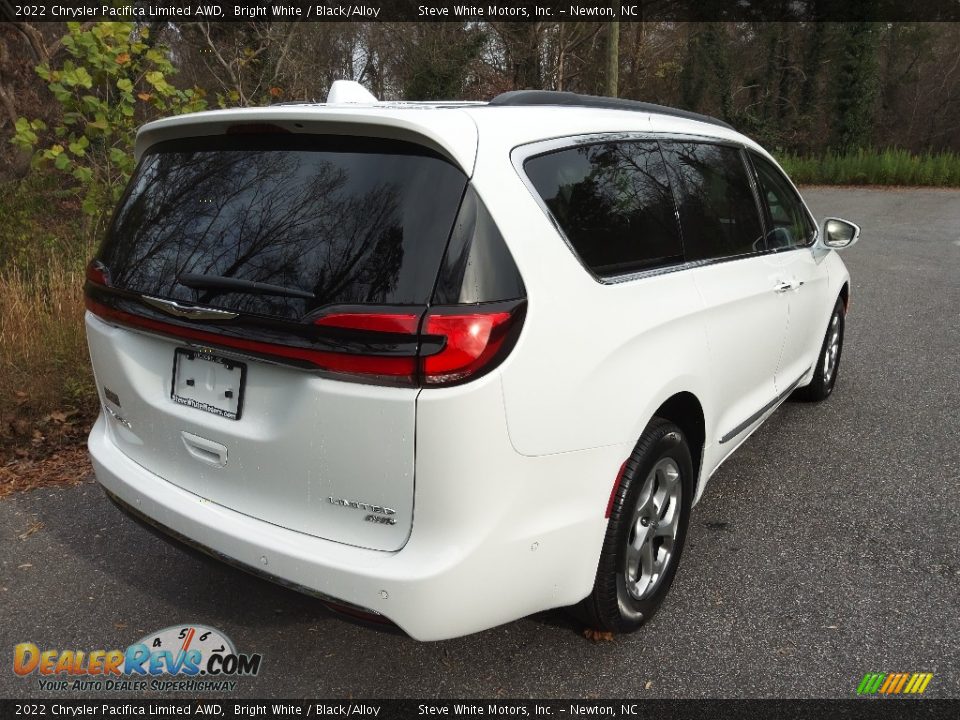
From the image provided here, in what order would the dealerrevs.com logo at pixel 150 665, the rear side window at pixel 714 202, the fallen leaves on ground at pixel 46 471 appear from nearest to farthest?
the dealerrevs.com logo at pixel 150 665 < the rear side window at pixel 714 202 < the fallen leaves on ground at pixel 46 471

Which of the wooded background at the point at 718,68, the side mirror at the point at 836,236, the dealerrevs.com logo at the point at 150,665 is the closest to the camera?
the dealerrevs.com logo at the point at 150,665

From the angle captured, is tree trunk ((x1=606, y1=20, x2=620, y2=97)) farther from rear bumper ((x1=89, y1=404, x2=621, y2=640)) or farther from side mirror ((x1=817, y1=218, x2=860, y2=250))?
rear bumper ((x1=89, y1=404, x2=621, y2=640))

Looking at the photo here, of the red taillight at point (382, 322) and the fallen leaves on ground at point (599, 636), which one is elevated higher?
the red taillight at point (382, 322)

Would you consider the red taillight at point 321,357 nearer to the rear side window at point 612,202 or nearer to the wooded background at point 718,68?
the rear side window at point 612,202

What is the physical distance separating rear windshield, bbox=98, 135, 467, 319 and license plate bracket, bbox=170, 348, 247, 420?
179 millimetres

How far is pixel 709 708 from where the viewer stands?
2361 millimetres

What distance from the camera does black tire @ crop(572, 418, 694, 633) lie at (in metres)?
2.41

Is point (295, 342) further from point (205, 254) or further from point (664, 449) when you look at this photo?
point (664, 449)

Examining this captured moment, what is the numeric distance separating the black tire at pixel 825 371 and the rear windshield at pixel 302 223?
3.63 m

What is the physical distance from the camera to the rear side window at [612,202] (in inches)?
90.0

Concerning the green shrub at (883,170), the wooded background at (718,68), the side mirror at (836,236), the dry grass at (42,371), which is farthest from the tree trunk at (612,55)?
the green shrub at (883,170)

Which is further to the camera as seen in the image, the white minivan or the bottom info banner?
the bottom info banner

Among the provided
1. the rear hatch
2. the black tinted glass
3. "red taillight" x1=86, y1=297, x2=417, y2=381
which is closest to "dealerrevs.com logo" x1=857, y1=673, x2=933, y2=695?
the rear hatch

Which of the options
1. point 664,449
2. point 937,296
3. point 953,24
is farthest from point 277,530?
point 953,24
